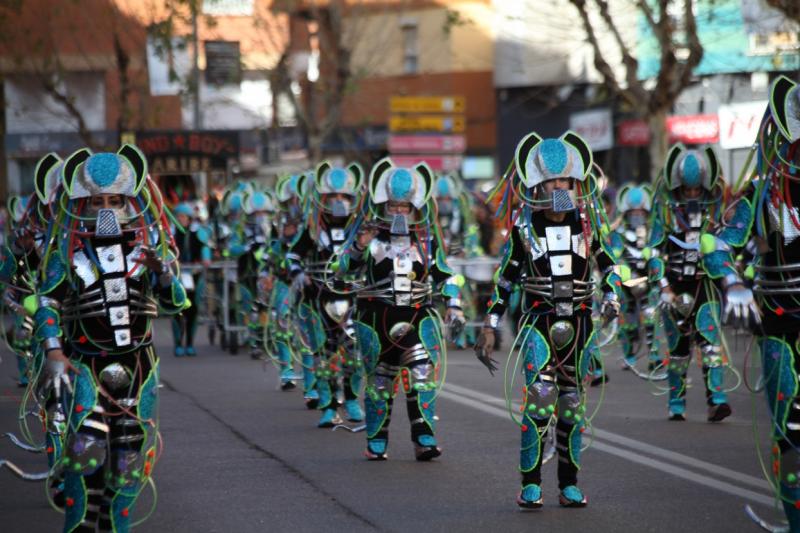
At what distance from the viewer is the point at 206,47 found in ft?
147

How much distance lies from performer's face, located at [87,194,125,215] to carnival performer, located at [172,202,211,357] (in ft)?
45.5

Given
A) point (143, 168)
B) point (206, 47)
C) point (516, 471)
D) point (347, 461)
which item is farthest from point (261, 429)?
point (206, 47)

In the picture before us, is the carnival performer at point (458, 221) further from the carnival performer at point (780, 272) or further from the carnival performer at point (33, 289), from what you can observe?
the carnival performer at point (780, 272)

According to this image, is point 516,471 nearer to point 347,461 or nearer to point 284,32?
point 347,461

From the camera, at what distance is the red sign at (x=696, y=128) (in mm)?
28344

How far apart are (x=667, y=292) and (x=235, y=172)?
104 feet

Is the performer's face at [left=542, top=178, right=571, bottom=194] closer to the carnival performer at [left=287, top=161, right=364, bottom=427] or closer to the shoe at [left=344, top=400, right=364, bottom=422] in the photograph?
the carnival performer at [left=287, top=161, right=364, bottom=427]

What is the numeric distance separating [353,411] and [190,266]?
29.9 feet

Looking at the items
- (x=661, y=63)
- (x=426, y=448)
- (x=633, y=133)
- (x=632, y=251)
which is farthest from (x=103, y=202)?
(x=633, y=133)

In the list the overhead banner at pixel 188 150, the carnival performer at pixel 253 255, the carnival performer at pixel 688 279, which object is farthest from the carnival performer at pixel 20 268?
the overhead banner at pixel 188 150

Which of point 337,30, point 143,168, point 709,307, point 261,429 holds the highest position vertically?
point 337,30

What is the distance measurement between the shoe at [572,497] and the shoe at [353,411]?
458cm

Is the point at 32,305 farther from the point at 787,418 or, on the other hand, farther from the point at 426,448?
the point at 426,448

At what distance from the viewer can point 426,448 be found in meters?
10.9
